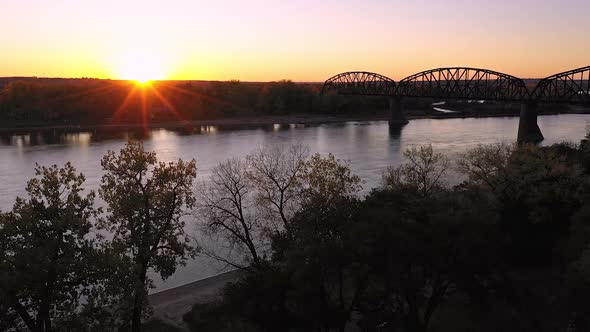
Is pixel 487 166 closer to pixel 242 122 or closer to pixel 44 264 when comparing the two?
pixel 44 264

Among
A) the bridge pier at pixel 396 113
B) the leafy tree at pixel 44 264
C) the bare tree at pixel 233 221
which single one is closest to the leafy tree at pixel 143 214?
the leafy tree at pixel 44 264

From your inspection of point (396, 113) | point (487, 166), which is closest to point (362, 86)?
point (396, 113)

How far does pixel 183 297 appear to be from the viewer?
1650 cm

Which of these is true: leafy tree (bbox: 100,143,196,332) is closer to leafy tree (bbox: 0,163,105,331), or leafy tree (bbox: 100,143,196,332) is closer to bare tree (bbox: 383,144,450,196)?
leafy tree (bbox: 0,163,105,331)

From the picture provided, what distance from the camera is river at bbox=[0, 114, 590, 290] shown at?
1488 inches

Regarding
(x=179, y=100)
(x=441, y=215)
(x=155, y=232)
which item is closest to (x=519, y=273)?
(x=441, y=215)

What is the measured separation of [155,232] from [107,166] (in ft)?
8.30

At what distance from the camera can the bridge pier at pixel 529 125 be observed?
181 feet

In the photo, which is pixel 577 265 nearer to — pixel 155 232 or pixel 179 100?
pixel 155 232

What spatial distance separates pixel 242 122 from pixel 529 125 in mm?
44763

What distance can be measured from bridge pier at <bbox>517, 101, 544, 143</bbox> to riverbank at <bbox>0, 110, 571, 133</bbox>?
113 ft

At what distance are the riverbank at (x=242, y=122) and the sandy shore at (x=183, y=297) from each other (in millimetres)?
58530

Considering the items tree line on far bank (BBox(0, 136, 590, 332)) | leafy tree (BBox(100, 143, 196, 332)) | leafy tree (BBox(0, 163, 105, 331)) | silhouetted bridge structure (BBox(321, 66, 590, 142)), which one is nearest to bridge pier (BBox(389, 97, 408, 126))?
silhouetted bridge structure (BBox(321, 66, 590, 142))

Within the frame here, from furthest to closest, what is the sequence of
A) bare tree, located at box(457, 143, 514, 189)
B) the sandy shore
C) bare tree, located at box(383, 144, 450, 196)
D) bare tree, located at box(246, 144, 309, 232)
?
bare tree, located at box(457, 143, 514, 189) → bare tree, located at box(383, 144, 450, 196) → bare tree, located at box(246, 144, 309, 232) → the sandy shore
